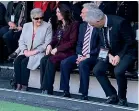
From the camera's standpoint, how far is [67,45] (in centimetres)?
620

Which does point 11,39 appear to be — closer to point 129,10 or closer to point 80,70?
point 80,70

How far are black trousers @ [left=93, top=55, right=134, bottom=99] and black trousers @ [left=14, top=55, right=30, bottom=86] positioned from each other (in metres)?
1.37

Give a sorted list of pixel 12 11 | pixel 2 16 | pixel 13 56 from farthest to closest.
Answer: pixel 2 16 < pixel 12 11 < pixel 13 56

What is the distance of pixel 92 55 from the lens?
5.93 meters

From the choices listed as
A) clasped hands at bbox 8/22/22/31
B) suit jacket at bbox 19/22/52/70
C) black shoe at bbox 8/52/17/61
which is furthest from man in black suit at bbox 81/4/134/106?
clasped hands at bbox 8/22/22/31

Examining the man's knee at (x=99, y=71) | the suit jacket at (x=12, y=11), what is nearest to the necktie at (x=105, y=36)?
the man's knee at (x=99, y=71)

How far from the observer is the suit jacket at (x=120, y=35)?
5.39m

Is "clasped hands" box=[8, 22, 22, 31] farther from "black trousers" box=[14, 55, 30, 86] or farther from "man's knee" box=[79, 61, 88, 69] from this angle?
"man's knee" box=[79, 61, 88, 69]

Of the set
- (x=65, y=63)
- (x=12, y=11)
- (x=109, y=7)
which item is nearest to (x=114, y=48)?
(x=65, y=63)

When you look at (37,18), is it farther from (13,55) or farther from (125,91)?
(125,91)

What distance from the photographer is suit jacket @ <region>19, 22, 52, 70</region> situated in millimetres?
6512

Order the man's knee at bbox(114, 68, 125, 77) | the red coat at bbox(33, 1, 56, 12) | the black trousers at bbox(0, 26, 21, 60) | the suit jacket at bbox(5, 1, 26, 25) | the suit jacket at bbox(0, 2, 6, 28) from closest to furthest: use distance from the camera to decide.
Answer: the man's knee at bbox(114, 68, 125, 77) → the red coat at bbox(33, 1, 56, 12) → the black trousers at bbox(0, 26, 21, 60) → the suit jacket at bbox(5, 1, 26, 25) → the suit jacket at bbox(0, 2, 6, 28)

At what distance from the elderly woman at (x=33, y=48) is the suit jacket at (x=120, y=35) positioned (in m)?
1.40

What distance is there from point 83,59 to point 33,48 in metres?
1.06
